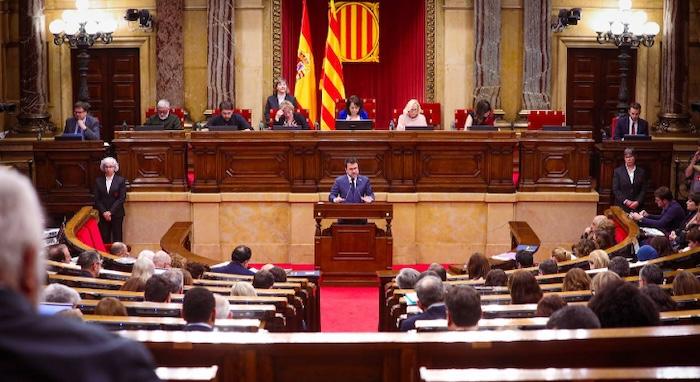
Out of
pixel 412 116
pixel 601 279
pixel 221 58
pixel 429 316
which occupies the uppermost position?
pixel 221 58

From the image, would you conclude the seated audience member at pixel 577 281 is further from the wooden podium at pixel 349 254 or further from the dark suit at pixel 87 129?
the dark suit at pixel 87 129

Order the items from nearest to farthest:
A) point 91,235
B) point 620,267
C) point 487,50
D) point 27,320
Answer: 1. point 27,320
2. point 620,267
3. point 91,235
4. point 487,50

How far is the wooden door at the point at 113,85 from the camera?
1662cm

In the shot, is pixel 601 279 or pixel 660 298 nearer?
pixel 660 298

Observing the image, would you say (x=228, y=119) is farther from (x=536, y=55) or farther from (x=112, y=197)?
(x=536, y=55)

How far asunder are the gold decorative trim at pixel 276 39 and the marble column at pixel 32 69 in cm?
342

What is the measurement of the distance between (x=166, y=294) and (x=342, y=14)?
36.2ft

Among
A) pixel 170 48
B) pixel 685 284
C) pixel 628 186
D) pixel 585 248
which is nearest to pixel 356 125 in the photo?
pixel 628 186

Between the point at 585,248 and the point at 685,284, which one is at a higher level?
the point at 685,284

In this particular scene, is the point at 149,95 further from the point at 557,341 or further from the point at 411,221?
the point at 557,341

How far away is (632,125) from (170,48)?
6892mm

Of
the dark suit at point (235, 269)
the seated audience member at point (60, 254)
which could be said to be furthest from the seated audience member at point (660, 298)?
the seated audience member at point (60, 254)

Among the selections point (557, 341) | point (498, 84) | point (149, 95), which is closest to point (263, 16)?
point (149, 95)

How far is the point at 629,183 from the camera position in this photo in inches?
489
